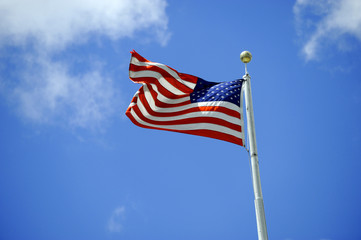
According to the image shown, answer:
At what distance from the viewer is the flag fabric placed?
11.4 meters

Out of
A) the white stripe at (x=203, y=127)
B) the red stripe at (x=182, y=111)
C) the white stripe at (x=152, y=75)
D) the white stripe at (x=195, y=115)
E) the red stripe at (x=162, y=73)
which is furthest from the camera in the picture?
the white stripe at (x=152, y=75)

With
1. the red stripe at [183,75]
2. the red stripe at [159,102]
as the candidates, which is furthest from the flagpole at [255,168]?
the red stripe at [159,102]

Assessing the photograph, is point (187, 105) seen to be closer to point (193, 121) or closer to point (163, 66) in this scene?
point (193, 121)

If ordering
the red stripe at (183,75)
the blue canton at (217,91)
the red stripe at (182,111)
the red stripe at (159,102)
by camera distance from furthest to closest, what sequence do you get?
1. the red stripe at (183,75)
2. the red stripe at (159,102)
3. the blue canton at (217,91)
4. the red stripe at (182,111)

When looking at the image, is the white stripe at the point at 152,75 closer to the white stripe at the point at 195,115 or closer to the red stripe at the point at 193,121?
the white stripe at the point at 195,115

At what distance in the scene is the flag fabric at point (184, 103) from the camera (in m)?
11.4

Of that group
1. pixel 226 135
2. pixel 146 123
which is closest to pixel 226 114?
pixel 226 135

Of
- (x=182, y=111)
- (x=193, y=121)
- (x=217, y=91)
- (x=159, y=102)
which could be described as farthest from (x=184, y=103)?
(x=217, y=91)

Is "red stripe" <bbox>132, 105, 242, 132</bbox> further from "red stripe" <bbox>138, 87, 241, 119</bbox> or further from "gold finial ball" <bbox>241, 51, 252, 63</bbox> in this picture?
"gold finial ball" <bbox>241, 51, 252, 63</bbox>

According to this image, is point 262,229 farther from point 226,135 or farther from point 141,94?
point 141,94

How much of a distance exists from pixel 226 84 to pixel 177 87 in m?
1.94

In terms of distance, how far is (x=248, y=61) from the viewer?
1207 centimetres

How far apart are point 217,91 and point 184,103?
1287 mm

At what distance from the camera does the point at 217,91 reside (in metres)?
12.0
